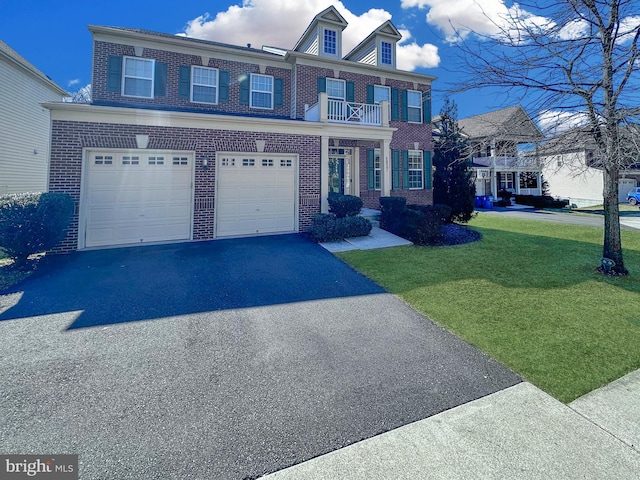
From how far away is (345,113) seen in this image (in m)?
13.1

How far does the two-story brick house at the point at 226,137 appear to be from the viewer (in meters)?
8.93

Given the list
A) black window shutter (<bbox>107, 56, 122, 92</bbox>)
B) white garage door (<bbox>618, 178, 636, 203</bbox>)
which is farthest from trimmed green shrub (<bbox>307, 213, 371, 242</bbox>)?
white garage door (<bbox>618, 178, 636, 203</bbox>)

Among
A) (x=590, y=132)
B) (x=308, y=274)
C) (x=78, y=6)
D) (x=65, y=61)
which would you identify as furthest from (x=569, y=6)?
(x=65, y=61)

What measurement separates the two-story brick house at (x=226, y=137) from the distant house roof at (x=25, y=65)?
510 cm

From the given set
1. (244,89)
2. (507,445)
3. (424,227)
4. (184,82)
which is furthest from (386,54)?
(507,445)

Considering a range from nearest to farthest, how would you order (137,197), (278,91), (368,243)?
(137,197)
(368,243)
(278,91)

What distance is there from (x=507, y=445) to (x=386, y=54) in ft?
61.4

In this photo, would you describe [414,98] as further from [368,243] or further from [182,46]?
[182,46]

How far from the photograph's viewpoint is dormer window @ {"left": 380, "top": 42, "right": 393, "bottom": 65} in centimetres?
1691

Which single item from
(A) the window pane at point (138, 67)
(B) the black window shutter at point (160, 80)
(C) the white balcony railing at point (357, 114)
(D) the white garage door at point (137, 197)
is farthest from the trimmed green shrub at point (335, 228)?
(A) the window pane at point (138, 67)

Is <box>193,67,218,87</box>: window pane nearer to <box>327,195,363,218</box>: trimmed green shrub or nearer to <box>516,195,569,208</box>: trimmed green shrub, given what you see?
<box>327,195,363,218</box>: trimmed green shrub

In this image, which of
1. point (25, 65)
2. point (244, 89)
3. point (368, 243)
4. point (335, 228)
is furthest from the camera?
point (25, 65)

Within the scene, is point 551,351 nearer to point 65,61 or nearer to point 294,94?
point 294,94

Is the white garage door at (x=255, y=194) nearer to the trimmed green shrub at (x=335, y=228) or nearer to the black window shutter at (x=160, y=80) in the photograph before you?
the trimmed green shrub at (x=335, y=228)
